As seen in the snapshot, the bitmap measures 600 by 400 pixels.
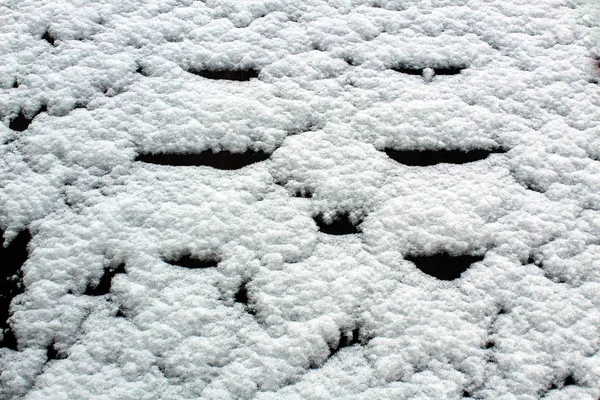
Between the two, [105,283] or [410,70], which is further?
[410,70]

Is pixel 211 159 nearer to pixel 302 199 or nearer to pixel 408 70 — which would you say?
pixel 302 199

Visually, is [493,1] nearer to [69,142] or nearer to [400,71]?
[400,71]

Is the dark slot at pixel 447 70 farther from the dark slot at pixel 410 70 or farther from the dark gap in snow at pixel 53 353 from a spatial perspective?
the dark gap in snow at pixel 53 353

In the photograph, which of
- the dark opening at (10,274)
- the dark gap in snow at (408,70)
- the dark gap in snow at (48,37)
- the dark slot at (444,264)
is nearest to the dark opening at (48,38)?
the dark gap in snow at (48,37)

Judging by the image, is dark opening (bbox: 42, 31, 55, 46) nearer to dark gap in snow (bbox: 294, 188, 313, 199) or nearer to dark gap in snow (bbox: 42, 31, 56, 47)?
dark gap in snow (bbox: 42, 31, 56, 47)

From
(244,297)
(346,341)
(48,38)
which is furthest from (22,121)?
(346,341)
